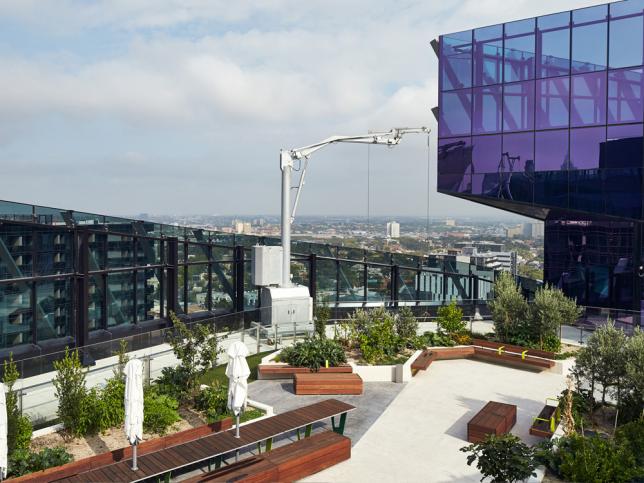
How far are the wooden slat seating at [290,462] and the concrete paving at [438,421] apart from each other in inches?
8.0

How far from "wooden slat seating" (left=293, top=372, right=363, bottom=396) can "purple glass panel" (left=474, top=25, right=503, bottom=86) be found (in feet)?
49.8

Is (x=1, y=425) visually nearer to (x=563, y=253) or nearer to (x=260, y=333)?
(x=260, y=333)

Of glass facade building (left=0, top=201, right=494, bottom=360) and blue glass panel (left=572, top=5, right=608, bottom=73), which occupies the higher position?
blue glass panel (left=572, top=5, right=608, bottom=73)

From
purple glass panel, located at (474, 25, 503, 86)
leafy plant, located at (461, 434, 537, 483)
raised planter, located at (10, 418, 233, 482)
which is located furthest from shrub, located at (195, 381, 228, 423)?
purple glass panel, located at (474, 25, 503, 86)

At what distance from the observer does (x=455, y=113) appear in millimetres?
24812

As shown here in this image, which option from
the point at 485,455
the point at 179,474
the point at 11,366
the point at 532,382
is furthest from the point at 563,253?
the point at 11,366

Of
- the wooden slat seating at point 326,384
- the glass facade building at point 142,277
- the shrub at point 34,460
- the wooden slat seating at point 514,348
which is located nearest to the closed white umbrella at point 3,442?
the shrub at point 34,460

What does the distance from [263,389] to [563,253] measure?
15.2 m

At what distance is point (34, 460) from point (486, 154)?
20051 mm

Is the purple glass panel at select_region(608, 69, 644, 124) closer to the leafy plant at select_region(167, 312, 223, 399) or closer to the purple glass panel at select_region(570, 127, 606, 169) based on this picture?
the purple glass panel at select_region(570, 127, 606, 169)

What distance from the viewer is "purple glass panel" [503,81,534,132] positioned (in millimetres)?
23047

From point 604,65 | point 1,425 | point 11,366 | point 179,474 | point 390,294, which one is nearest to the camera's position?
point 1,425

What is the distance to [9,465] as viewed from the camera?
30.3 feet

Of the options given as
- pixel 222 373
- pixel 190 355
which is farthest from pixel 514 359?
pixel 190 355
